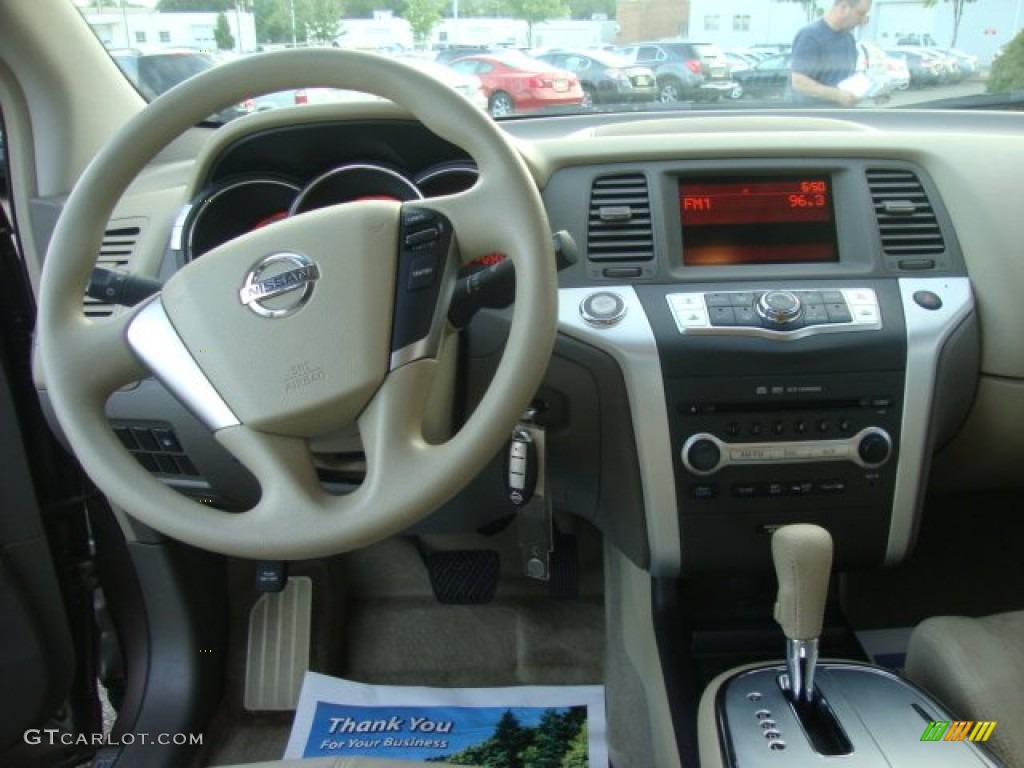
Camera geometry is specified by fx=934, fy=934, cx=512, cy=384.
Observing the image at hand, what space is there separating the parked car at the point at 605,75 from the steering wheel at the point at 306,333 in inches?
26.0

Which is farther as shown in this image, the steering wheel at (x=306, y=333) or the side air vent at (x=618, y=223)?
the side air vent at (x=618, y=223)

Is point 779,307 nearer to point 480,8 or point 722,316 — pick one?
point 722,316

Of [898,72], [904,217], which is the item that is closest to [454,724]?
[904,217]

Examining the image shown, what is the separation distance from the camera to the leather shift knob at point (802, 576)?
3.55 ft

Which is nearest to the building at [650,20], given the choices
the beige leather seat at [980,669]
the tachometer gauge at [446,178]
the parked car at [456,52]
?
the parked car at [456,52]

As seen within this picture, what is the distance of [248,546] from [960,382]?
994mm

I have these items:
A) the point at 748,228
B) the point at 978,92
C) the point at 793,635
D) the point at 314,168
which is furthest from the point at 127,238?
the point at 978,92

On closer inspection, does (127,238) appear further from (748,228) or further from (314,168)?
(748,228)

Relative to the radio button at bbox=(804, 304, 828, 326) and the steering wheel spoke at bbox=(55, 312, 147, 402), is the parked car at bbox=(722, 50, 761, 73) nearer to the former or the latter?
the radio button at bbox=(804, 304, 828, 326)

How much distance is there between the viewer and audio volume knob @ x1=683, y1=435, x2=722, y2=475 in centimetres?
127

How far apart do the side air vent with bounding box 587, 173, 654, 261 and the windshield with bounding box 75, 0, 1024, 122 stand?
10.0 inches

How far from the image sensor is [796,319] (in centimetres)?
123

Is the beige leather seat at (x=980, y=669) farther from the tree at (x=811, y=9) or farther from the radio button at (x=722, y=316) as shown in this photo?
the tree at (x=811, y=9)

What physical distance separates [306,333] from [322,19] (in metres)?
0.64
